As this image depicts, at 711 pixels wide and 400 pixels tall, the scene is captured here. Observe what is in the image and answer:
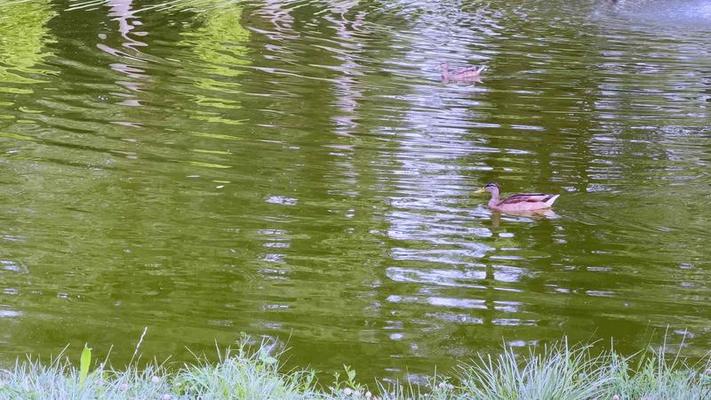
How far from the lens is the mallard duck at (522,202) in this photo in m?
8.52

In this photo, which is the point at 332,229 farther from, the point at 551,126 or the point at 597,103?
the point at 597,103

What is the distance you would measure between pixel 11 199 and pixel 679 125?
693 cm

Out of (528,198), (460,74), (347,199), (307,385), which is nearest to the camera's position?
(307,385)

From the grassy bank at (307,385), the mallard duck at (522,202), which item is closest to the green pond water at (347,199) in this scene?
the mallard duck at (522,202)

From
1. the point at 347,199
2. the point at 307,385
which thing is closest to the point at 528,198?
the point at 347,199

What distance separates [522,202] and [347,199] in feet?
4.54

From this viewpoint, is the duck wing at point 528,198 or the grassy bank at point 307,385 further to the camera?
the duck wing at point 528,198

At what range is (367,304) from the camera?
6832 mm

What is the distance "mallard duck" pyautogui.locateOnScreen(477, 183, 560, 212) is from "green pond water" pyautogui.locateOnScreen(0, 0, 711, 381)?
9 centimetres

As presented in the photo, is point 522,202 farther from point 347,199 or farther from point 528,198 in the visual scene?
point 347,199

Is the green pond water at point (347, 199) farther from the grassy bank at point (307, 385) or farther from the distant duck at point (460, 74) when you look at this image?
the grassy bank at point (307, 385)

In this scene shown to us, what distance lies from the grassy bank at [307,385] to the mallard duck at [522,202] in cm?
293

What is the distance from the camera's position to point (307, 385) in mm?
5273

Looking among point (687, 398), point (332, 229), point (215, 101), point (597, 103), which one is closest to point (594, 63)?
point (597, 103)
